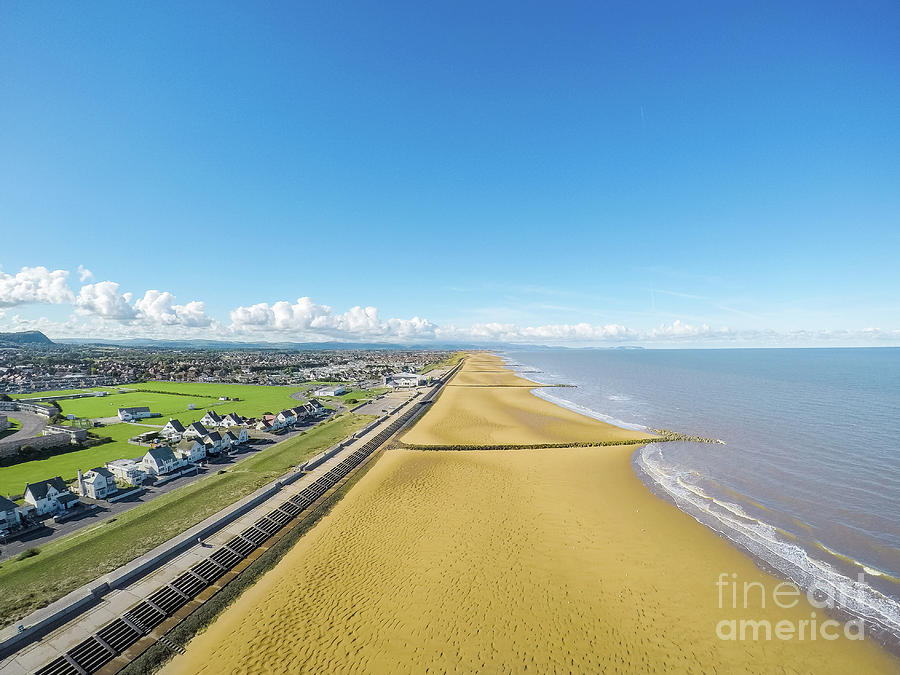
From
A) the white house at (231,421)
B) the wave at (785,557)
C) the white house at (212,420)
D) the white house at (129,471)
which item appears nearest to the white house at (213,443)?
the white house at (129,471)

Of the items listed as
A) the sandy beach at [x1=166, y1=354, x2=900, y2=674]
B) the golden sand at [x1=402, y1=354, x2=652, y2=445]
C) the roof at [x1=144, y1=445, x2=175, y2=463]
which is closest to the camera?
the sandy beach at [x1=166, y1=354, x2=900, y2=674]

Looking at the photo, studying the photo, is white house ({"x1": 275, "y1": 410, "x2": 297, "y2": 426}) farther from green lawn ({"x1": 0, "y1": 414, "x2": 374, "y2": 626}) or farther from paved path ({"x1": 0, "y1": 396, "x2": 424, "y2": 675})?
paved path ({"x1": 0, "y1": 396, "x2": 424, "y2": 675})

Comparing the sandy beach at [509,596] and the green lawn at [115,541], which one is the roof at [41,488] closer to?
the green lawn at [115,541]

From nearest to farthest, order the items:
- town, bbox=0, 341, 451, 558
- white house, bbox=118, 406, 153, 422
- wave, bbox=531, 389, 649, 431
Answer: town, bbox=0, 341, 451, 558, wave, bbox=531, 389, 649, 431, white house, bbox=118, 406, 153, 422

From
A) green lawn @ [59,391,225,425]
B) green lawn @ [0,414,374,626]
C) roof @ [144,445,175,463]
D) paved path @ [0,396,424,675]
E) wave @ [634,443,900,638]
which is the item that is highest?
roof @ [144,445,175,463]

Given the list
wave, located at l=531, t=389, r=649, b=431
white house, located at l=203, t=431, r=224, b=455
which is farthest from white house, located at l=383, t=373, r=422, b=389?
white house, located at l=203, t=431, r=224, b=455

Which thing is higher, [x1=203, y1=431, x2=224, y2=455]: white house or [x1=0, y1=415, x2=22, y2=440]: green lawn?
[x1=203, y1=431, x2=224, y2=455]: white house

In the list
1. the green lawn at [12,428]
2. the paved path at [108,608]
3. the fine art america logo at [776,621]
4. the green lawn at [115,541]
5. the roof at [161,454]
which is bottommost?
the green lawn at [12,428]
